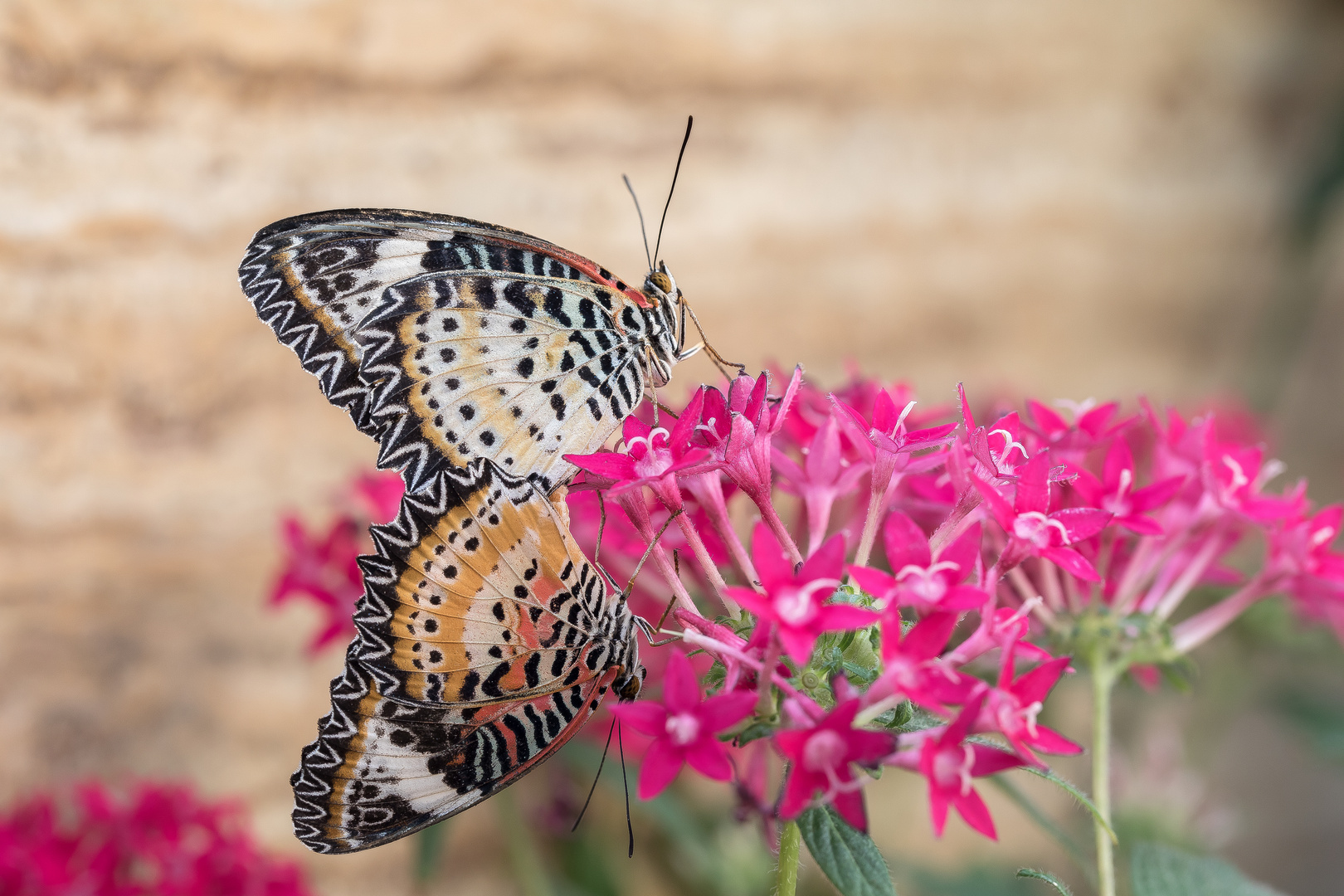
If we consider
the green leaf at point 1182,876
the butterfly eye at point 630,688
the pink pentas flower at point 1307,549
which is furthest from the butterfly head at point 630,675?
the pink pentas flower at point 1307,549

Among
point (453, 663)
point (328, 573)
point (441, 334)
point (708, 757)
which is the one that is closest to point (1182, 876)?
point (708, 757)

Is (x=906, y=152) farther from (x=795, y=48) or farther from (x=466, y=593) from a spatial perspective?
(x=466, y=593)

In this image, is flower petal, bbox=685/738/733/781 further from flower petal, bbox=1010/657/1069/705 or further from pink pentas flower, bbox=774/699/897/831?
flower petal, bbox=1010/657/1069/705

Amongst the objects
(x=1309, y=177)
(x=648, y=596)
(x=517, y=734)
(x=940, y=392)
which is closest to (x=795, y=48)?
(x=940, y=392)

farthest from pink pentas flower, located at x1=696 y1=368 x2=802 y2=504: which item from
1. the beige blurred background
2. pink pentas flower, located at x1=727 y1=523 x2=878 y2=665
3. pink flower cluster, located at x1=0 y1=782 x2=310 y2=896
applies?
the beige blurred background

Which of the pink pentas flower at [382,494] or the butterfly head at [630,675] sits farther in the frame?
the pink pentas flower at [382,494]

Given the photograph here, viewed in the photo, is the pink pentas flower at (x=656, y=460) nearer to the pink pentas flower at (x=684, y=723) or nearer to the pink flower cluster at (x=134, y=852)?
the pink pentas flower at (x=684, y=723)
